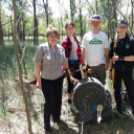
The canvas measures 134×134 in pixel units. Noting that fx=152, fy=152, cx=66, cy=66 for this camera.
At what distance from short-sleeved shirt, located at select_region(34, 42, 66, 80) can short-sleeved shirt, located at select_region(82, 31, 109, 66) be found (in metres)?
0.47

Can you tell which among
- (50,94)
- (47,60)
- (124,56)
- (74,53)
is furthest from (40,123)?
(124,56)

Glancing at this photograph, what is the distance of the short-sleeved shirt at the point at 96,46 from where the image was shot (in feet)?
7.33

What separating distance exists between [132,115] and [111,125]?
416 millimetres

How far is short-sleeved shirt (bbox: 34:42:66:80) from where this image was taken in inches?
72.9

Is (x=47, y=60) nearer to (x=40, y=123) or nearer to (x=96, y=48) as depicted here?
(x=96, y=48)

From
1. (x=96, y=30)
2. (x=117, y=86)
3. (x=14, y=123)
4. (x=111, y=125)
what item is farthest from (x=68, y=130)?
(x=96, y=30)

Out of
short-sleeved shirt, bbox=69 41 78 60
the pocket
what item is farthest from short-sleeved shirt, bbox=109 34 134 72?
the pocket

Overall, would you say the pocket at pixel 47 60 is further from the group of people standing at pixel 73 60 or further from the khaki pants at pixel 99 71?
the khaki pants at pixel 99 71

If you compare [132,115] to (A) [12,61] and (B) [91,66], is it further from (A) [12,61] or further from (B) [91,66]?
(A) [12,61]

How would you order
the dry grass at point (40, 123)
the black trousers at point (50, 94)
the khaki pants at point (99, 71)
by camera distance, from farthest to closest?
the khaki pants at point (99, 71) < the dry grass at point (40, 123) < the black trousers at point (50, 94)

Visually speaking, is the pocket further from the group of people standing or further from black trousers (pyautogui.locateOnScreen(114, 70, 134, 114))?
black trousers (pyautogui.locateOnScreen(114, 70, 134, 114))

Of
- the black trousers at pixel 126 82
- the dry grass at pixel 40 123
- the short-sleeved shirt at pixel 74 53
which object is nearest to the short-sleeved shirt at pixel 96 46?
the short-sleeved shirt at pixel 74 53

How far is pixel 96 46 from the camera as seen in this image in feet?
7.38

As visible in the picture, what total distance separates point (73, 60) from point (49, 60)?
0.59 metres
